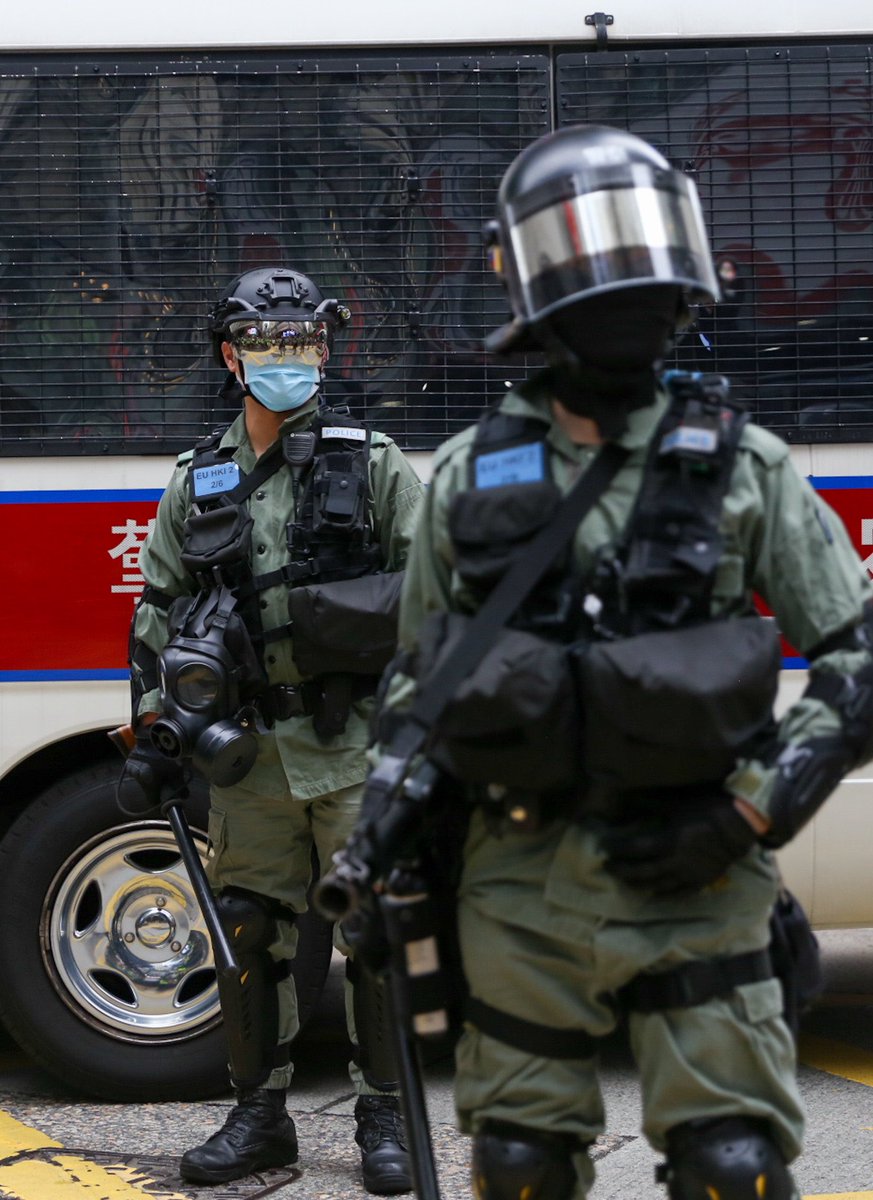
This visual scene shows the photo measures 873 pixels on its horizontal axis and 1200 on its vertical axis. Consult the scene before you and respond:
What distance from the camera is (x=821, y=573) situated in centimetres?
263

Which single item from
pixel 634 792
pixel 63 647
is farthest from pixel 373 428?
pixel 634 792

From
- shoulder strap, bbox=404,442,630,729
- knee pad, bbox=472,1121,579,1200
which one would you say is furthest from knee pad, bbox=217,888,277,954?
shoulder strap, bbox=404,442,630,729

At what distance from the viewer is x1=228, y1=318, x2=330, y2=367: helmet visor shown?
13.6 ft

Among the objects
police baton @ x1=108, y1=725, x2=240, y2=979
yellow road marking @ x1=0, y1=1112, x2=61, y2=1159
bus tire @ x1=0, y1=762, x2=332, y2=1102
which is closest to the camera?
police baton @ x1=108, y1=725, x2=240, y2=979

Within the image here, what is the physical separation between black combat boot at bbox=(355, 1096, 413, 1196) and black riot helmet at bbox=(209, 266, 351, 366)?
1.81 m

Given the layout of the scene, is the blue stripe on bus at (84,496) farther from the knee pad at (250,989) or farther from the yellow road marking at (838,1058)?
the yellow road marking at (838,1058)

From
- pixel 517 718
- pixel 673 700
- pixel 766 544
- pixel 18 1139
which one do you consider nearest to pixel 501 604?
pixel 517 718

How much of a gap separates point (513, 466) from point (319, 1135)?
8.04 ft

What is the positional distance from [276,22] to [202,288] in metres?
0.72

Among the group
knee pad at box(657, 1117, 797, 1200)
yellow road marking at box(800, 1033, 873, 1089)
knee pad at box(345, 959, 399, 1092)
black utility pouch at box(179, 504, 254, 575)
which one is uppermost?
black utility pouch at box(179, 504, 254, 575)

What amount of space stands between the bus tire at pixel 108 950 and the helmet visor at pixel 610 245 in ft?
7.85

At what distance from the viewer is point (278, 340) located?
416 cm

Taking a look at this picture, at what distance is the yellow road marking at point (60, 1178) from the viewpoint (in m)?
4.08

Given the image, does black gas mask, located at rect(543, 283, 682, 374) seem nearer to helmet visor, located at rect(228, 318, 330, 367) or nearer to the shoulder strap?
the shoulder strap
